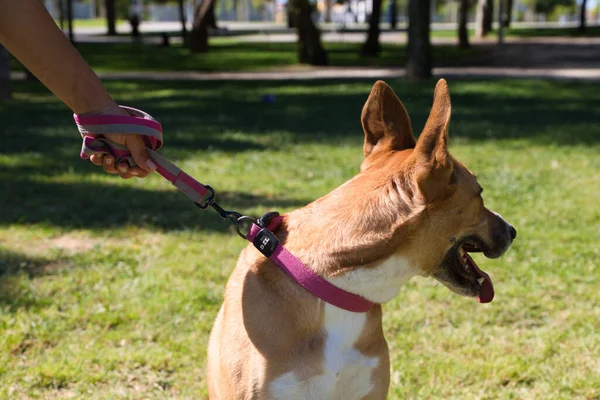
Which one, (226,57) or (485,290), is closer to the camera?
(485,290)

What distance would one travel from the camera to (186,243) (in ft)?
22.5

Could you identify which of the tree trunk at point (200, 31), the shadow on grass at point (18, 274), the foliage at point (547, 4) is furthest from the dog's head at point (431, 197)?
the foliage at point (547, 4)

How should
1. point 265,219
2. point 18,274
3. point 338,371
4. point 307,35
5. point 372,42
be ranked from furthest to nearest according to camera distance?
point 372,42 → point 307,35 → point 18,274 → point 265,219 → point 338,371

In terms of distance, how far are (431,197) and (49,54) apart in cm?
154

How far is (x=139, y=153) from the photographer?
3109mm

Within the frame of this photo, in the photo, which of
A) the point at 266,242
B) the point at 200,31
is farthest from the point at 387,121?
the point at 200,31

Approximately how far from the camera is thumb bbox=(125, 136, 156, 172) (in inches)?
A: 121

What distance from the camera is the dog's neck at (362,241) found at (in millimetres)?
3021

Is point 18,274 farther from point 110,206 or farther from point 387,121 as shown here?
point 387,121

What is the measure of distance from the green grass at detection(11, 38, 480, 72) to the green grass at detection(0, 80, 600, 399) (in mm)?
13692

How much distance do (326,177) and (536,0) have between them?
3019 inches

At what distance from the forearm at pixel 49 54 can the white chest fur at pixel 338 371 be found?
4.06 ft

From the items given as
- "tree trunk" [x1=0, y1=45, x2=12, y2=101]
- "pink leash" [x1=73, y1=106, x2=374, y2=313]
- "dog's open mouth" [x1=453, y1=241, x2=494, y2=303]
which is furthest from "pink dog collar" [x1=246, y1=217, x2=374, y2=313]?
"tree trunk" [x1=0, y1=45, x2=12, y2=101]

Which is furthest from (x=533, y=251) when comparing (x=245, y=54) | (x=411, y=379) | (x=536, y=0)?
(x=536, y=0)
